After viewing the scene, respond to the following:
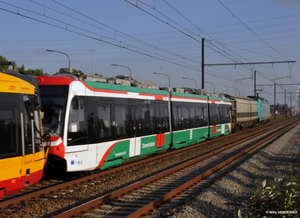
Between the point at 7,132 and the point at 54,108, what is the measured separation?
3.66m

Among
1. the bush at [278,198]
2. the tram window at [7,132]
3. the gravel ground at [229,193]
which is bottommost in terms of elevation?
the gravel ground at [229,193]

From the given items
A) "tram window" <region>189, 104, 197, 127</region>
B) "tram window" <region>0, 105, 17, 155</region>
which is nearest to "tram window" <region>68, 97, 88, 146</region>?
"tram window" <region>0, 105, 17, 155</region>

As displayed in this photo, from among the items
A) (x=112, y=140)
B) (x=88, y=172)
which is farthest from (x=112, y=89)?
(x=88, y=172)

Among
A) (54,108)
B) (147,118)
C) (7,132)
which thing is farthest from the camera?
(147,118)

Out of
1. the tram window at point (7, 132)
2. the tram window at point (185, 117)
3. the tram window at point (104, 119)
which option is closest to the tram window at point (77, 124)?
the tram window at point (104, 119)

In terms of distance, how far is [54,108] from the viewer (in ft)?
41.0

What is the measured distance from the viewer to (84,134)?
1300 cm

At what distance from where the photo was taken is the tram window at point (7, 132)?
28.6 feet

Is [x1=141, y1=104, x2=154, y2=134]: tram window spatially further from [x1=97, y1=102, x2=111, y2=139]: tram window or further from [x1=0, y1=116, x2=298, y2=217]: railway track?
[x1=97, y1=102, x2=111, y2=139]: tram window

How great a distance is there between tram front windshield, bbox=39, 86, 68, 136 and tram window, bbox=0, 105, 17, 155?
3153 millimetres

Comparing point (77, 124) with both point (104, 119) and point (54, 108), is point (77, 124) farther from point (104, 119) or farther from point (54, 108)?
point (104, 119)

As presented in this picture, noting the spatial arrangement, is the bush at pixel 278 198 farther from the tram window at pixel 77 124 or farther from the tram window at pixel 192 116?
the tram window at pixel 192 116

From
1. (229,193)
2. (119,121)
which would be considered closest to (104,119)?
(119,121)

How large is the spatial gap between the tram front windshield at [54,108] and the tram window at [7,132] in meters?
3.15
